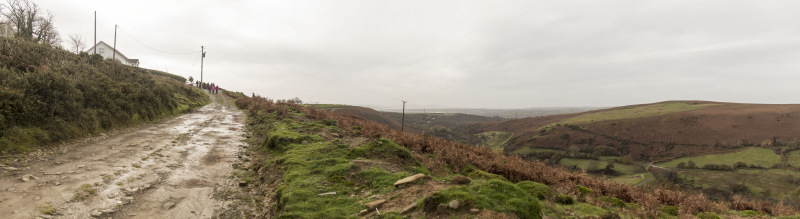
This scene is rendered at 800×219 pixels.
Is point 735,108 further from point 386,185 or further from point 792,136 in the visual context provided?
point 386,185

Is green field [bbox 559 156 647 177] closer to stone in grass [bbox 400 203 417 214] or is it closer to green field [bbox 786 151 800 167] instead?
green field [bbox 786 151 800 167]

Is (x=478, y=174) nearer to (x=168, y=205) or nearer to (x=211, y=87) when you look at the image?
(x=168, y=205)

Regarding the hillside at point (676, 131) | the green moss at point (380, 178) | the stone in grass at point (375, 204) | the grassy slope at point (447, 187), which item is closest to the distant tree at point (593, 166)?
the hillside at point (676, 131)

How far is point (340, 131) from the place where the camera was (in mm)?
16734

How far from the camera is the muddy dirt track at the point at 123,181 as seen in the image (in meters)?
6.38

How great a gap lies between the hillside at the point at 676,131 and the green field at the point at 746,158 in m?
5.57

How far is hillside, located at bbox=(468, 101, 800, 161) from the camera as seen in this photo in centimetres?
6494

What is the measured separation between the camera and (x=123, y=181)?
26.9 ft

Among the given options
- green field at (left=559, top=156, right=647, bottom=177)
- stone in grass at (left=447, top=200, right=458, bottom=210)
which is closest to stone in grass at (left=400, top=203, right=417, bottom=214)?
stone in grass at (left=447, top=200, right=458, bottom=210)

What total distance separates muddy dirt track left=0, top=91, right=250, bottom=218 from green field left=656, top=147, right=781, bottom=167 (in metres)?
76.4

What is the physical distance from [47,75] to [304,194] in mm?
16014

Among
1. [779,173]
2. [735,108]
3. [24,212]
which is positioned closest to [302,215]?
[24,212]

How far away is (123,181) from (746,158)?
3289 inches

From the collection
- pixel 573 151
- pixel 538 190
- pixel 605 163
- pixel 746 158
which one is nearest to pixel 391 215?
pixel 538 190
